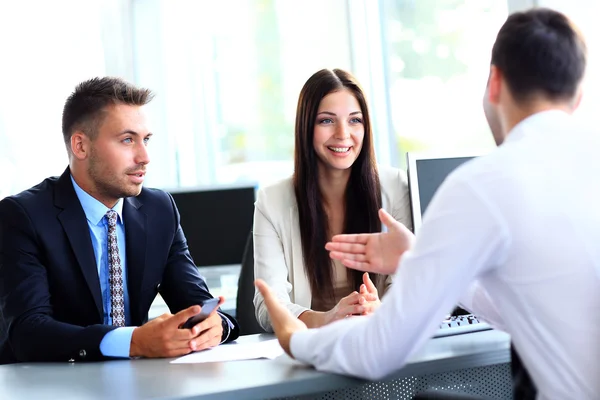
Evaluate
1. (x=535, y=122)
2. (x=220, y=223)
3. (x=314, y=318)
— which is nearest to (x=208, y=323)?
(x=314, y=318)

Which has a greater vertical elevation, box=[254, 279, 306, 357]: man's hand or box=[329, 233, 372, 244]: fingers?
box=[329, 233, 372, 244]: fingers

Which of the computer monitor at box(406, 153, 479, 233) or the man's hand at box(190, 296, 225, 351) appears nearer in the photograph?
the man's hand at box(190, 296, 225, 351)

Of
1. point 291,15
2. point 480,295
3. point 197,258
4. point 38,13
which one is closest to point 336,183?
point 480,295

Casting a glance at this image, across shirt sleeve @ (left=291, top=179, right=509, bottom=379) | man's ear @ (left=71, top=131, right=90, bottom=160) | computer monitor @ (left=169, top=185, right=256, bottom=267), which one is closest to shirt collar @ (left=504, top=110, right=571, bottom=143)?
shirt sleeve @ (left=291, top=179, right=509, bottom=379)

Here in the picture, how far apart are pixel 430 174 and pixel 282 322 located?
0.79m

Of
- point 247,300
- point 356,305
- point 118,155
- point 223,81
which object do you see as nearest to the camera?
point 356,305

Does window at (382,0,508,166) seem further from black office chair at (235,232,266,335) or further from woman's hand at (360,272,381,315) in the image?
woman's hand at (360,272,381,315)

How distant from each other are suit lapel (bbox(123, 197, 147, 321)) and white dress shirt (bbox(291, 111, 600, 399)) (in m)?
1.20

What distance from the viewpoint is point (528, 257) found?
135 cm

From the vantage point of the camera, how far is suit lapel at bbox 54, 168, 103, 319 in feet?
7.54

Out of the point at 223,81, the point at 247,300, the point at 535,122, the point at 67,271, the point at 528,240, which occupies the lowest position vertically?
the point at 247,300

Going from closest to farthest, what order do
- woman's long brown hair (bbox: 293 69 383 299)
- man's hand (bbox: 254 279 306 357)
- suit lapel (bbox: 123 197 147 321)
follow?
1. man's hand (bbox: 254 279 306 357)
2. suit lapel (bbox: 123 197 147 321)
3. woman's long brown hair (bbox: 293 69 383 299)

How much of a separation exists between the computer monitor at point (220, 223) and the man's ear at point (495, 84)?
297 centimetres

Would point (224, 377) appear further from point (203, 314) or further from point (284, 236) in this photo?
point (284, 236)
